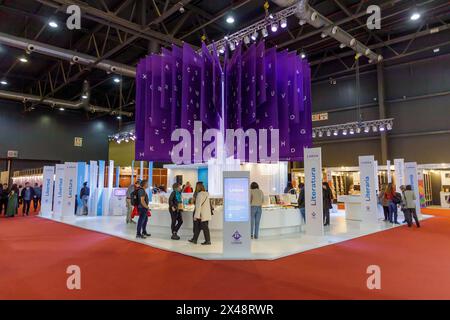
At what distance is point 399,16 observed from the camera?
11.9 meters

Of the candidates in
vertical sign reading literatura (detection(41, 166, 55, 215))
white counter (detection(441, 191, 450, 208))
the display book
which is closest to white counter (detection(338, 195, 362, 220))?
the display book

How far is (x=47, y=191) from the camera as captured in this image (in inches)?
461

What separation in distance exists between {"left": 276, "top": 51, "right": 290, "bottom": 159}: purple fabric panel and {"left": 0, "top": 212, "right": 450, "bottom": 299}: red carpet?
3.23 meters

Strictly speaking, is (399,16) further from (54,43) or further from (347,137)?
(54,43)

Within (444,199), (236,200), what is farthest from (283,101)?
(444,199)

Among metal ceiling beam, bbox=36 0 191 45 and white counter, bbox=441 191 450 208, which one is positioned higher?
metal ceiling beam, bbox=36 0 191 45

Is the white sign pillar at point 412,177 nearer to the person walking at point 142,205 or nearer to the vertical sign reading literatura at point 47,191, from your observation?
the person walking at point 142,205

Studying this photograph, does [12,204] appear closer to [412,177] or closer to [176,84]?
[176,84]

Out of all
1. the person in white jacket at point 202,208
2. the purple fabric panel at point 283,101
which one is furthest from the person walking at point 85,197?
the purple fabric panel at point 283,101

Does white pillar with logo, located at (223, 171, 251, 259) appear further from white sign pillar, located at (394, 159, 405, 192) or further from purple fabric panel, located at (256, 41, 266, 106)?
white sign pillar, located at (394, 159, 405, 192)

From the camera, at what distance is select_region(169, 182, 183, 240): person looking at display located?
646 centimetres

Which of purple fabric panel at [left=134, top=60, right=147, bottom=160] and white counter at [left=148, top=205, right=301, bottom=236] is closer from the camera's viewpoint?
white counter at [left=148, top=205, right=301, bottom=236]
